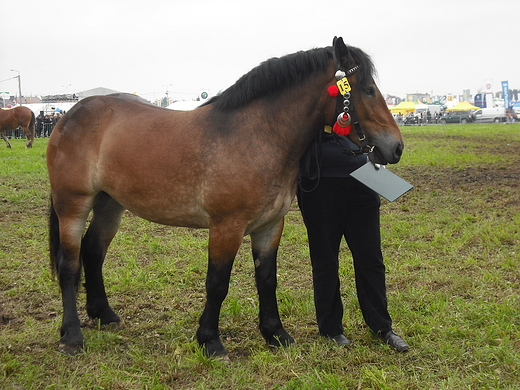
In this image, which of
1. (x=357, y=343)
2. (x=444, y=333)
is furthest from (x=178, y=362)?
(x=444, y=333)

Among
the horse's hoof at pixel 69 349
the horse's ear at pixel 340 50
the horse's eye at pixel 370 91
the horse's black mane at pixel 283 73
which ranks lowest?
the horse's hoof at pixel 69 349

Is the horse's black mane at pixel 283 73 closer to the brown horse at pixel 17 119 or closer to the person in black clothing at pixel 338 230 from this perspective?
the person in black clothing at pixel 338 230

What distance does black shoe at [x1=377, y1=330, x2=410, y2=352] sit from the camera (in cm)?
367

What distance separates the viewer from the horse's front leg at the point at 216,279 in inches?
140

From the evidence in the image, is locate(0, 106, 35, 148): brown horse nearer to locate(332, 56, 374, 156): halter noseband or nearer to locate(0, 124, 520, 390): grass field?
locate(0, 124, 520, 390): grass field

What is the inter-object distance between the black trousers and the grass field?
0.20 meters

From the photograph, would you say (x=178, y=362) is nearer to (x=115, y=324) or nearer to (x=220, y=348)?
(x=220, y=348)

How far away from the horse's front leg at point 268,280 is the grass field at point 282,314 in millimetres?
126

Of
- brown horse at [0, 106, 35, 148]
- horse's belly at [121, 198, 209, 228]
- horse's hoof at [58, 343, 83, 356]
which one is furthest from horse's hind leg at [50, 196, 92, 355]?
brown horse at [0, 106, 35, 148]

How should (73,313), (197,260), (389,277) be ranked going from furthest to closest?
1. (197,260)
2. (389,277)
3. (73,313)

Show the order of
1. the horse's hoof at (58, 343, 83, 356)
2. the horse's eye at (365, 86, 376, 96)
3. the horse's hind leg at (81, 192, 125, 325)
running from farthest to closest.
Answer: the horse's hind leg at (81, 192, 125, 325) < the horse's hoof at (58, 343, 83, 356) < the horse's eye at (365, 86, 376, 96)

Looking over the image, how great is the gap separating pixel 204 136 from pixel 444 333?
2.25 meters

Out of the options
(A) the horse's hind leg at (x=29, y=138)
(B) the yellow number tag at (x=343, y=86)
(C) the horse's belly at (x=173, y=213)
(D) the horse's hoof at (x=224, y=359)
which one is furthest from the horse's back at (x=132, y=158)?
(A) the horse's hind leg at (x=29, y=138)

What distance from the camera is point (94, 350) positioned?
3848 mm
